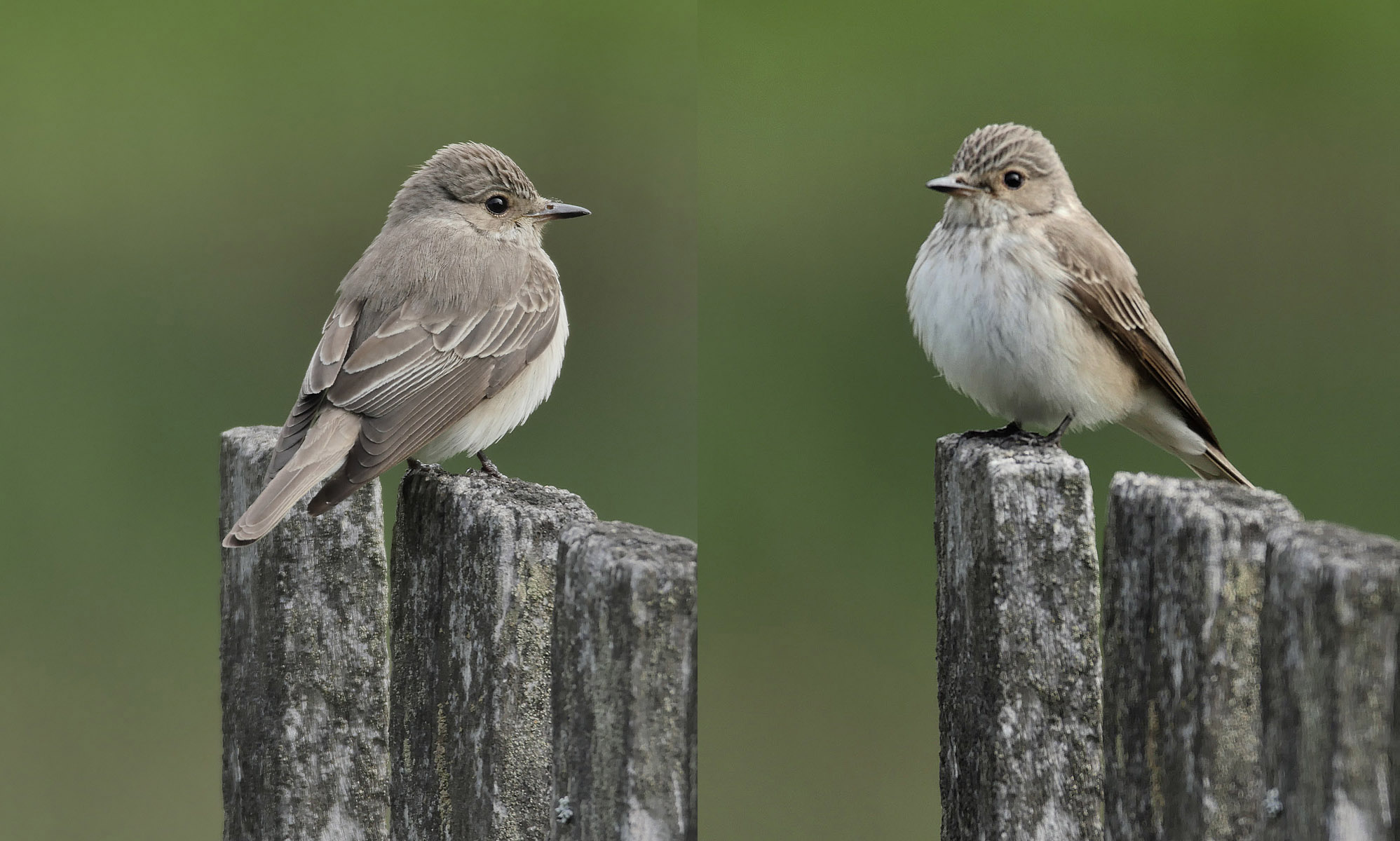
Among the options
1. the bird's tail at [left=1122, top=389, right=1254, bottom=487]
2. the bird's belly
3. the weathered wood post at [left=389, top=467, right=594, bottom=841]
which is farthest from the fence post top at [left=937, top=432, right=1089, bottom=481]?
the bird's belly

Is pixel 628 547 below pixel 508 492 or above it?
below

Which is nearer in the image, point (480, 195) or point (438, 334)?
point (438, 334)

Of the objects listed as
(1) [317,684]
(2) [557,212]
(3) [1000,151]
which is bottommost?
(1) [317,684]

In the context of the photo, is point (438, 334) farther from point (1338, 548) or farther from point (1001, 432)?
point (1338, 548)

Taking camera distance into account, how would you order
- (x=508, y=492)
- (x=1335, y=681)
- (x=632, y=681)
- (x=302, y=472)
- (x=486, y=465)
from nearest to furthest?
(x=1335, y=681) < (x=632, y=681) < (x=508, y=492) < (x=302, y=472) < (x=486, y=465)

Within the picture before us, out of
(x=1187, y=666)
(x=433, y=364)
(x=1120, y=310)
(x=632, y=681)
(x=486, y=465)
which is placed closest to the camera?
(x=1187, y=666)

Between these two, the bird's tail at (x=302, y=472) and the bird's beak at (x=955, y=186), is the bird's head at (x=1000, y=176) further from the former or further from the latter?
the bird's tail at (x=302, y=472)

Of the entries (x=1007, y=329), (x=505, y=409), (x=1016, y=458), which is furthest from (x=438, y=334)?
(x=1016, y=458)
